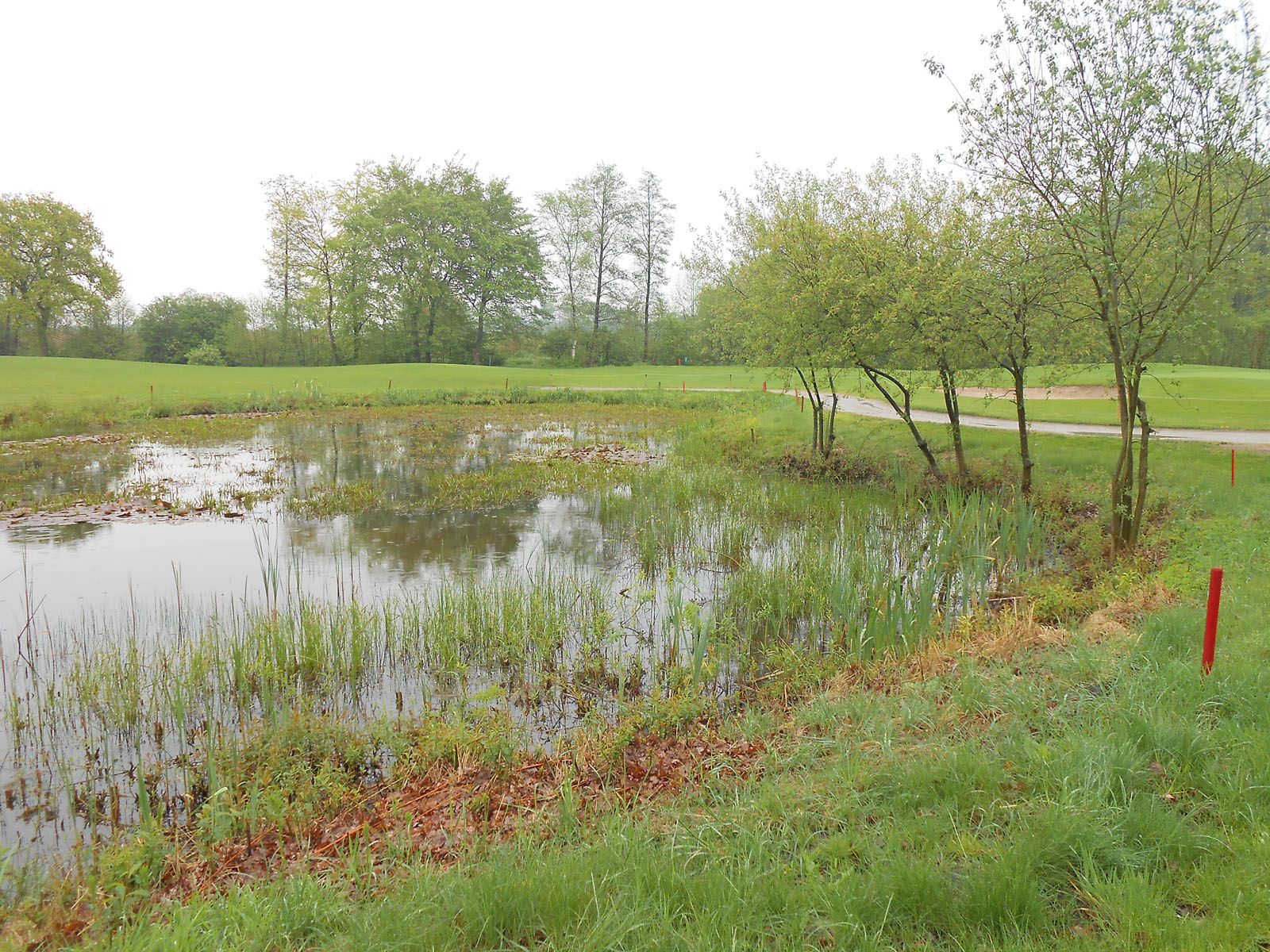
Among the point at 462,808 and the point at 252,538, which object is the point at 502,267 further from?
the point at 462,808

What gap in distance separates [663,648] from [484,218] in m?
62.6

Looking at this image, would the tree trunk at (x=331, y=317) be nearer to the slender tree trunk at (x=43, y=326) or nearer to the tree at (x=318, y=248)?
the tree at (x=318, y=248)

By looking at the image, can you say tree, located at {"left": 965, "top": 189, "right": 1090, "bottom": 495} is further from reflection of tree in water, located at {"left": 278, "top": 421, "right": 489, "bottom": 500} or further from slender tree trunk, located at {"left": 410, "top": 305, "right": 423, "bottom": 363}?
slender tree trunk, located at {"left": 410, "top": 305, "right": 423, "bottom": 363}

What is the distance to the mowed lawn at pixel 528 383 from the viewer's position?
64.4 ft

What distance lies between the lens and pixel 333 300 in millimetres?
61125

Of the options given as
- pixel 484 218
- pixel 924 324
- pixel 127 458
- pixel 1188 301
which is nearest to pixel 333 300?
pixel 484 218

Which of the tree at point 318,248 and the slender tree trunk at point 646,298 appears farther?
the slender tree trunk at point 646,298

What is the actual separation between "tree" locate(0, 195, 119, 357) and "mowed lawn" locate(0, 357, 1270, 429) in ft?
54.6

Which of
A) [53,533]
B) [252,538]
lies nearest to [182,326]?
[53,533]

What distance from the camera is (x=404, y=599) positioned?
29.9 ft

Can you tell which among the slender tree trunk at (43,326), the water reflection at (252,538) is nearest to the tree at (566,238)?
the slender tree trunk at (43,326)

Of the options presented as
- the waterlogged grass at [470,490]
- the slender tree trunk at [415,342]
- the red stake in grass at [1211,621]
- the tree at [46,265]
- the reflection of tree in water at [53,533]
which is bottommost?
the reflection of tree in water at [53,533]

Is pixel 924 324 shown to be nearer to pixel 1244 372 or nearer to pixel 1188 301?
pixel 1188 301

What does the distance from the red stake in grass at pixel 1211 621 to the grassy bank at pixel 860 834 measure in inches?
4.0
